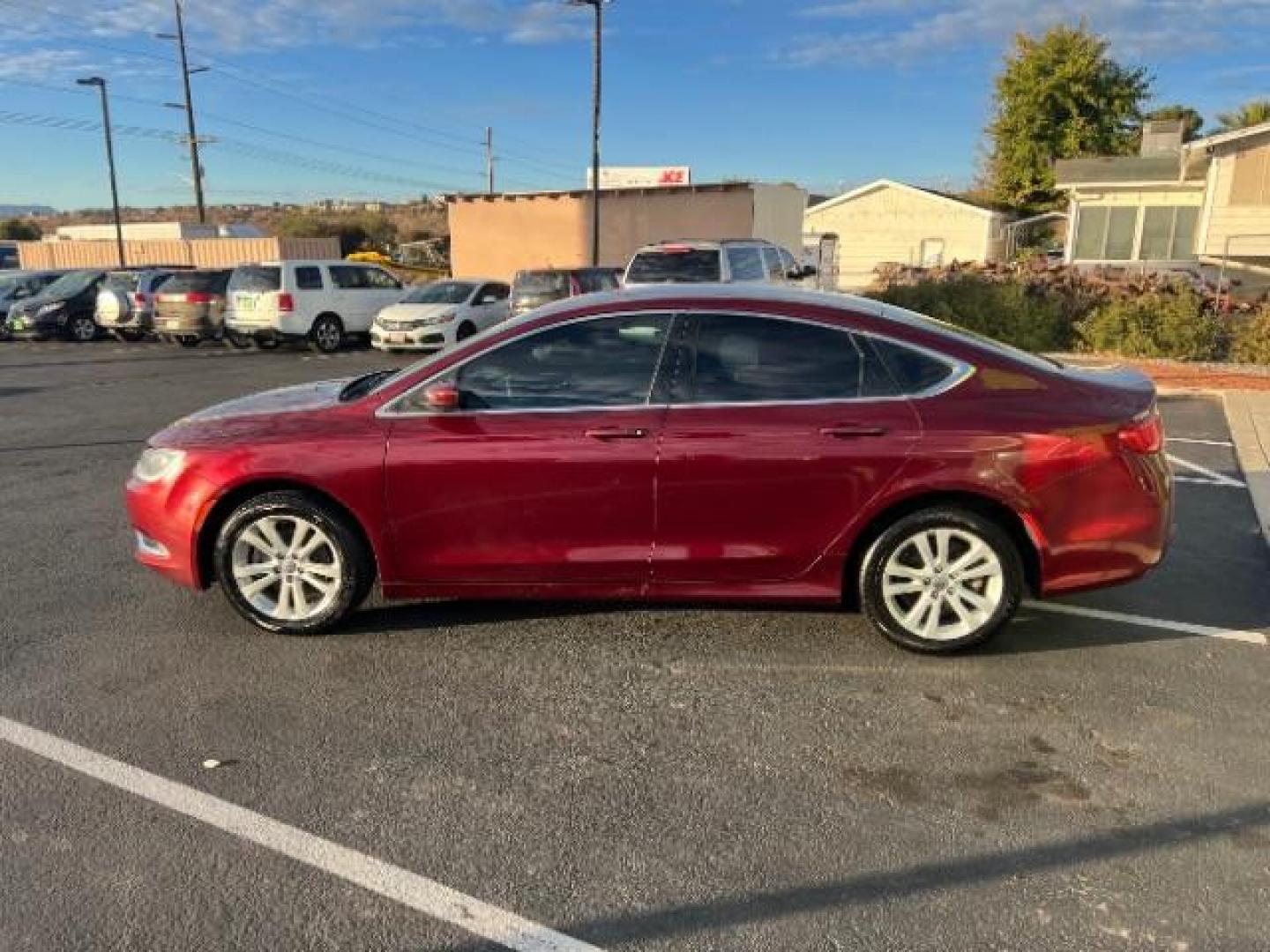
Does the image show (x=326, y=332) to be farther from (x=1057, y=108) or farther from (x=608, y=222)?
(x=1057, y=108)

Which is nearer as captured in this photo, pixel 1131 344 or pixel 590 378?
pixel 590 378

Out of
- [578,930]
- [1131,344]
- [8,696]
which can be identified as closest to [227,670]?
[8,696]

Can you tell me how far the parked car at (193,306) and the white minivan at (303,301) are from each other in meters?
0.59

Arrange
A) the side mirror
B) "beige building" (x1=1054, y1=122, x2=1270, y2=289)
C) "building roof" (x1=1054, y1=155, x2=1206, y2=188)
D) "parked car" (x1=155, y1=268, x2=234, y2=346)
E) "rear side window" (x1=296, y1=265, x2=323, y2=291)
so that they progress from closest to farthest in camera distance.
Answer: the side mirror < "rear side window" (x1=296, y1=265, x2=323, y2=291) < "parked car" (x1=155, y1=268, x2=234, y2=346) < "beige building" (x1=1054, y1=122, x2=1270, y2=289) < "building roof" (x1=1054, y1=155, x2=1206, y2=188)

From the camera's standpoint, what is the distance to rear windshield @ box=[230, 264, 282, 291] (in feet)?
58.7

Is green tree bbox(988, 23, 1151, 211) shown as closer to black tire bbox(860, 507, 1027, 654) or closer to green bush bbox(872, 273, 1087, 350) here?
green bush bbox(872, 273, 1087, 350)

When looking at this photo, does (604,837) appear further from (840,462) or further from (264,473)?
(264,473)

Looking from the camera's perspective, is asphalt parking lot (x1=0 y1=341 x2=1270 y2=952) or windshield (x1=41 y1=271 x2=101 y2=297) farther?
windshield (x1=41 y1=271 x2=101 y2=297)

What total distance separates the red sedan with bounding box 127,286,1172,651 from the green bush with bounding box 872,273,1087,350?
1101 centimetres

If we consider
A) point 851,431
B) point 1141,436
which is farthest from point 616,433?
point 1141,436

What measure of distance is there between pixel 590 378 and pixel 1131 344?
1202cm

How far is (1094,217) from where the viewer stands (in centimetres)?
2820

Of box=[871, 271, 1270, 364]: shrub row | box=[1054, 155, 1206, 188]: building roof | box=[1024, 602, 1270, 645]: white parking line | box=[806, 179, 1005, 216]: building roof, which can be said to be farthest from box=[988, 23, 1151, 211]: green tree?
box=[1024, 602, 1270, 645]: white parking line

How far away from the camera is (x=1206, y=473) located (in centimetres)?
759
